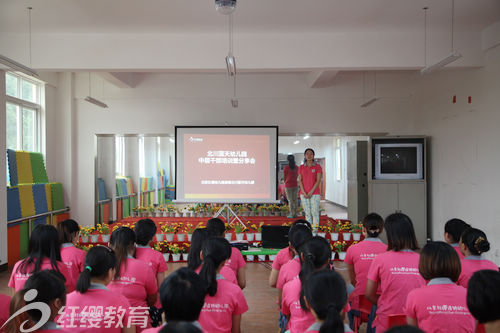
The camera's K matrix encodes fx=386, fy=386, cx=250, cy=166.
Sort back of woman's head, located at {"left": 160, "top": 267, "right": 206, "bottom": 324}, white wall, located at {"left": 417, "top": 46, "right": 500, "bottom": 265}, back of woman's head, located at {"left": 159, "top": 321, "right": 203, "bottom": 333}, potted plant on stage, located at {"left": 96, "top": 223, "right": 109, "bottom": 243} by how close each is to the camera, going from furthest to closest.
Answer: potted plant on stage, located at {"left": 96, "top": 223, "right": 109, "bottom": 243} < white wall, located at {"left": 417, "top": 46, "right": 500, "bottom": 265} < back of woman's head, located at {"left": 160, "top": 267, "right": 206, "bottom": 324} < back of woman's head, located at {"left": 159, "top": 321, "right": 203, "bottom": 333}

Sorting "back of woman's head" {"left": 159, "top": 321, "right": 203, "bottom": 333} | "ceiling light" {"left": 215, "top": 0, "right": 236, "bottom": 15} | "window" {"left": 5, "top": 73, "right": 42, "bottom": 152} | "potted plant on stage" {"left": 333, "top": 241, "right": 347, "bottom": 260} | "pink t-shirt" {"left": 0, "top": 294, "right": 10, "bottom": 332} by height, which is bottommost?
"potted plant on stage" {"left": 333, "top": 241, "right": 347, "bottom": 260}

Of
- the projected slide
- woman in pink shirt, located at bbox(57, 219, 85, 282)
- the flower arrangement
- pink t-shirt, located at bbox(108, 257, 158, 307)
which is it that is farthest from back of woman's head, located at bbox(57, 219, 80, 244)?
the projected slide

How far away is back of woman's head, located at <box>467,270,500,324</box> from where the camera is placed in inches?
55.5

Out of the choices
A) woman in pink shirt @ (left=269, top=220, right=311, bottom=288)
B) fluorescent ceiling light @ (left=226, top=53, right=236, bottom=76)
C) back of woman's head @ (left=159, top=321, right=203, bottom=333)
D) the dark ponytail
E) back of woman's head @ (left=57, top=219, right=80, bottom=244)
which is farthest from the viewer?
fluorescent ceiling light @ (left=226, top=53, right=236, bottom=76)

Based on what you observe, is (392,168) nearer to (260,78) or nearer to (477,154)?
(477,154)

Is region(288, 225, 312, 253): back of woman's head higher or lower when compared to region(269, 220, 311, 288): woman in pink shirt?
higher

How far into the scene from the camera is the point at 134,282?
2428mm

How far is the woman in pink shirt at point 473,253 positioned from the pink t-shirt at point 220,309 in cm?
150

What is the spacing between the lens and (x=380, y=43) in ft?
18.0

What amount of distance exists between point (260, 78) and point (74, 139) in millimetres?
4111

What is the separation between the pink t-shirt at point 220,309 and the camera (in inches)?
75.1

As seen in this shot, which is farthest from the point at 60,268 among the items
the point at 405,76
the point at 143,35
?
the point at 405,76

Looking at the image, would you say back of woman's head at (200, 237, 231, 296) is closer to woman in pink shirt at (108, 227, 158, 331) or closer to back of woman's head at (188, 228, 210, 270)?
back of woman's head at (188, 228, 210, 270)

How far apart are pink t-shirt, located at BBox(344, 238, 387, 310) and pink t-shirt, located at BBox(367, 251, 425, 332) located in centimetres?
41
